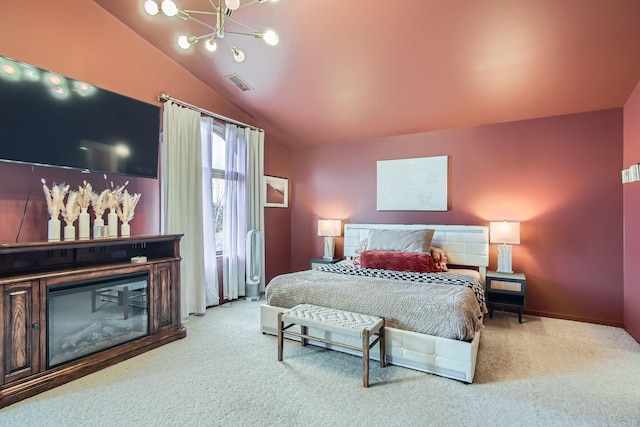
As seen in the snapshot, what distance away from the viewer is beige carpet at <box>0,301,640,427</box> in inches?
77.2

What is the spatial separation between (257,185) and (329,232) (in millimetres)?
1338

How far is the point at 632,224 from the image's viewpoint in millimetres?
3291

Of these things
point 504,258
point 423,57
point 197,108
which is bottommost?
point 504,258

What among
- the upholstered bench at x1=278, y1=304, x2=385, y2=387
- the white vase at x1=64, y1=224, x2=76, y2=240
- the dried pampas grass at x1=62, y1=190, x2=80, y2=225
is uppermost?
the dried pampas grass at x1=62, y1=190, x2=80, y2=225

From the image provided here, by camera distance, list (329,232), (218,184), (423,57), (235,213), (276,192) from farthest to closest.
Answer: (276,192) → (329,232) → (235,213) → (218,184) → (423,57)

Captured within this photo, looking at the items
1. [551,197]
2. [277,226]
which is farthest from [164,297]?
[551,197]

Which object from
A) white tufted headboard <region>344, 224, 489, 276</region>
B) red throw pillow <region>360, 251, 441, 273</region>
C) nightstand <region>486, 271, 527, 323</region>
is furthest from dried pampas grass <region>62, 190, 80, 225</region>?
nightstand <region>486, 271, 527, 323</region>

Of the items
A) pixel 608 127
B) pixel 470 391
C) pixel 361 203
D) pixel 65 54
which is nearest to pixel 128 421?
pixel 470 391

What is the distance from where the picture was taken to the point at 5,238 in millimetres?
2568

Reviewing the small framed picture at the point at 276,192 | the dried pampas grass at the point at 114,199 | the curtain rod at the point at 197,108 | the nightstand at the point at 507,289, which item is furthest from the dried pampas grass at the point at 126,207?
the nightstand at the point at 507,289

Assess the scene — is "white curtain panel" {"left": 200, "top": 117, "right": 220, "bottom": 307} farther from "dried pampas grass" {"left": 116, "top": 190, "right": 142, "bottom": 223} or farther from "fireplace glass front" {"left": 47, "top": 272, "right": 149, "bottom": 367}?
"fireplace glass front" {"left": 47, "top": 272, "right": 149, "bottom": 367}

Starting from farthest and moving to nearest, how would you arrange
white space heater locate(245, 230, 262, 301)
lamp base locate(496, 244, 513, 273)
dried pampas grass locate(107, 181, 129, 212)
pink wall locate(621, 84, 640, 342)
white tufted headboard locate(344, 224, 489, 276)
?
white space heater locate(245, 230, 262, 301), white tufted headboard locate(344, 224, 489, 276), lamp base locate(496, 244, 513, 273), pink wall locate(621, 84, 640, 342), dried pampas grass locate(107, 181, 129, 212)

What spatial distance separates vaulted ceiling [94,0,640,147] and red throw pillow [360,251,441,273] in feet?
6.13

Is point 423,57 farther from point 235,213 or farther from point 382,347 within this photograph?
point 235,213
